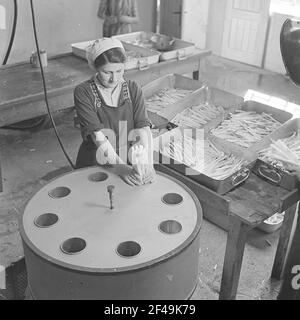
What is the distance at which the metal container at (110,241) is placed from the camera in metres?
1.90

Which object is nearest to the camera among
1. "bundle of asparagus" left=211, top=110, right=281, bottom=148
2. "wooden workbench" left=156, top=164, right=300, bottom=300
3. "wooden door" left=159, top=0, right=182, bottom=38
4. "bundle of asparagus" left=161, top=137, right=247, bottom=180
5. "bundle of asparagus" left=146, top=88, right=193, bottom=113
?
"wooden workbench" left=156, top=164, right=300, bottom=300

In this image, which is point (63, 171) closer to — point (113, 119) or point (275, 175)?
point (113, 119)

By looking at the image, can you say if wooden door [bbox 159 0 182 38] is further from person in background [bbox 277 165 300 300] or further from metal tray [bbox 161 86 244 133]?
person in background [bbox 277 165 300 300]

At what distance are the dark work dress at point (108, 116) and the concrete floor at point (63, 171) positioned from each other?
1.57 ft

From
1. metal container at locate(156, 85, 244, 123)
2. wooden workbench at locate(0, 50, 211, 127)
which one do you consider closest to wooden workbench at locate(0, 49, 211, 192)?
wooden workbench at locate(0, 50, 211, 127)

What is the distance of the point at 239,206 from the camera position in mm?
2453

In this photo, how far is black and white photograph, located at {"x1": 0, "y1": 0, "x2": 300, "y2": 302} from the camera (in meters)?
2.00

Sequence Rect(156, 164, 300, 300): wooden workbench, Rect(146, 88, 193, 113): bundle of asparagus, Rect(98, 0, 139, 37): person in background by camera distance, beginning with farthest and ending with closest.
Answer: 1. Rect(98, 0, 139, 37): person in background
2. Rect(146, 88, 193, 113): bundle of asparagus
3. Rect(156, 164, 300, 300): wooden workbench

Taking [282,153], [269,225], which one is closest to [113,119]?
[282,153]

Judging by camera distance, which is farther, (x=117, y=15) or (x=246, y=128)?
(x=117, y=15)

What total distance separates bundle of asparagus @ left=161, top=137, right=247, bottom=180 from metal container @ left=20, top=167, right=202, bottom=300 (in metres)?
0.48

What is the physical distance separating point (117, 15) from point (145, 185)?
3794 mm

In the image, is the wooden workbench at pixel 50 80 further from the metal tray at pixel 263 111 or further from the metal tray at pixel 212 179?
the metal tray at pixel 212 179

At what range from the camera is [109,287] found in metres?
1.90
